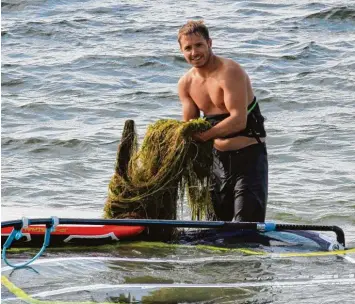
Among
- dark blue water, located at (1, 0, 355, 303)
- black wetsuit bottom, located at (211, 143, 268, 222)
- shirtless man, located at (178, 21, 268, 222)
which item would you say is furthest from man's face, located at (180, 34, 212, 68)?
dark blue water, located at (1, 0, 355, 303)

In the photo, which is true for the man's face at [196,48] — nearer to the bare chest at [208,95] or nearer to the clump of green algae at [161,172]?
the bare chest at [208,95]

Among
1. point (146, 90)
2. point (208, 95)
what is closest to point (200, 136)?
point (208, 95)

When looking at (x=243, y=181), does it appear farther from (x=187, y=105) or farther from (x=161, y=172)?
(x=187, y=105)

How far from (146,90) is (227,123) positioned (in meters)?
8.51

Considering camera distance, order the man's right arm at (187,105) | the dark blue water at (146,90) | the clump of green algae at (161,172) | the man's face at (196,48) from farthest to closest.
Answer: the dark blue water at (146,90)
the man's right arm at (187,105)
the clump of green algae at (161,172)
the man's face at (196,48)

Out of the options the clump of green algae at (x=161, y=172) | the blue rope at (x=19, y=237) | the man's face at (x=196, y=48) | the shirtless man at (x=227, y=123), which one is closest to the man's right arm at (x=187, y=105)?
the shirtless man at (x=227, y=123)

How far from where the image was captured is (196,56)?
301 inches

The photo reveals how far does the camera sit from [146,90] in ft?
52.4

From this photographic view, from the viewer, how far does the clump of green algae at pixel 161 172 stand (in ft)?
25.2

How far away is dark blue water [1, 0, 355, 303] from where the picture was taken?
11188mm

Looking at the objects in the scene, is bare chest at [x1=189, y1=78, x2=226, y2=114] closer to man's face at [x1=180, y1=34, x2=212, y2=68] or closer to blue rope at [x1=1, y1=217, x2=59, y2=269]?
man's face at [x1=180, y1=34, x2=212, y2=68]

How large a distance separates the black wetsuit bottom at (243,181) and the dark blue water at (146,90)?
0.76 m

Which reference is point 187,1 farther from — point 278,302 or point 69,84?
point 278,302

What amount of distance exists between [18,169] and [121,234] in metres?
4.84
